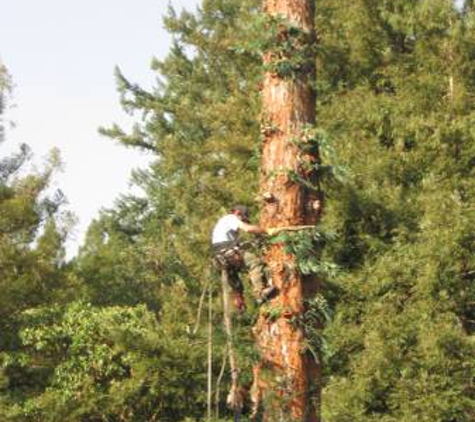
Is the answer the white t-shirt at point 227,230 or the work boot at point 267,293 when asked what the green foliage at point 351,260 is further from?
the work boot at point 267,293

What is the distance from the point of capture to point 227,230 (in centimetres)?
824

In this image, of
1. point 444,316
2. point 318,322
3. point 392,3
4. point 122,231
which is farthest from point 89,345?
point 122,231

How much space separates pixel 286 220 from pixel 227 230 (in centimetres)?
195

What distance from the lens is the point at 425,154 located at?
61.1 feet

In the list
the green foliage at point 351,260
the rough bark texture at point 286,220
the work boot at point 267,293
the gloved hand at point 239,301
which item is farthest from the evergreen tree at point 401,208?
the work boot at point 267,293

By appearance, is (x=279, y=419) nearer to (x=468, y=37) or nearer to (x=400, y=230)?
(x=400, y=230)

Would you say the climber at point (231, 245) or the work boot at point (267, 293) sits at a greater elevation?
the climber at point (231, 245)

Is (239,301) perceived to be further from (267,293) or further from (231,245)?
(267,293)

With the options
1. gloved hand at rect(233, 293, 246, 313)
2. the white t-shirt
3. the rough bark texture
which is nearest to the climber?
the white t-shirt

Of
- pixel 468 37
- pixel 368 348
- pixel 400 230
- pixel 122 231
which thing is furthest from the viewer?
pixel 122 231

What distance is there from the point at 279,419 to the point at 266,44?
2.82 meters

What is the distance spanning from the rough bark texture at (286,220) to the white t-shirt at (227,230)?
164 centimetres

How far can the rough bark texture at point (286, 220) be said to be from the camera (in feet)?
20.2

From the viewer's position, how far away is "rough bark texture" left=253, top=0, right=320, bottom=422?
6.17 meters
